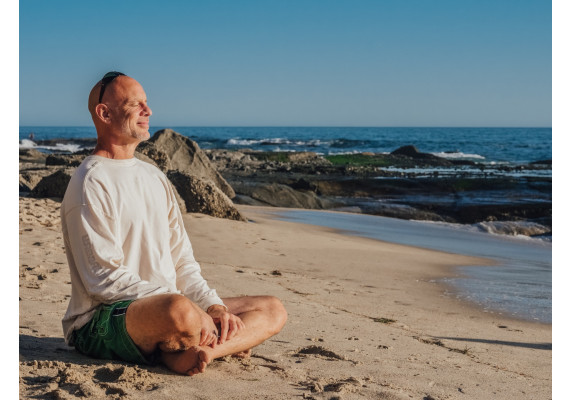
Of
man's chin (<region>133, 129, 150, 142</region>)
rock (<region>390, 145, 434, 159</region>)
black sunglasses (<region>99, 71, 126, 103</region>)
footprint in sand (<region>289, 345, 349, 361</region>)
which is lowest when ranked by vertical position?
footprint in sand (<region>289, 345, 349, 361</region>)

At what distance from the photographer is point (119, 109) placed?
345cm

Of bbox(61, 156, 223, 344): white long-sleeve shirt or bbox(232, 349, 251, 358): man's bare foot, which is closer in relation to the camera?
bbox(61, 156, 223, 344): white long-sleeve shirt

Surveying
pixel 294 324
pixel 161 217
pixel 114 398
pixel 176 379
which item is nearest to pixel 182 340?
pixel 176 379

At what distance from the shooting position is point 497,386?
3908mm

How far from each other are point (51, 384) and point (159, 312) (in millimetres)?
583

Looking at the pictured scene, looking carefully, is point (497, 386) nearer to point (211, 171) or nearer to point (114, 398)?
point (114, 398)

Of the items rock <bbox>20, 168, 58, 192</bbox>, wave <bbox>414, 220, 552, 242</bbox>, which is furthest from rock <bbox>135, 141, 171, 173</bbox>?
wave <bbox>414, 220, 552, 242</bbox>

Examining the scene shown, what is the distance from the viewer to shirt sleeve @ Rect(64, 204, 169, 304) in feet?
10.6

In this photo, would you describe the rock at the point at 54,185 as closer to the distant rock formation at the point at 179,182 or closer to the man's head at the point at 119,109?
the distant rock formation at the point at 179,182

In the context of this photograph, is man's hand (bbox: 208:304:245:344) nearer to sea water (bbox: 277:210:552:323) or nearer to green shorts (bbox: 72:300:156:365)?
green shorts (bbox: 72:300:156:365)

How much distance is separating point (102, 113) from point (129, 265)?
80cm

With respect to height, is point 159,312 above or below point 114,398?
above
